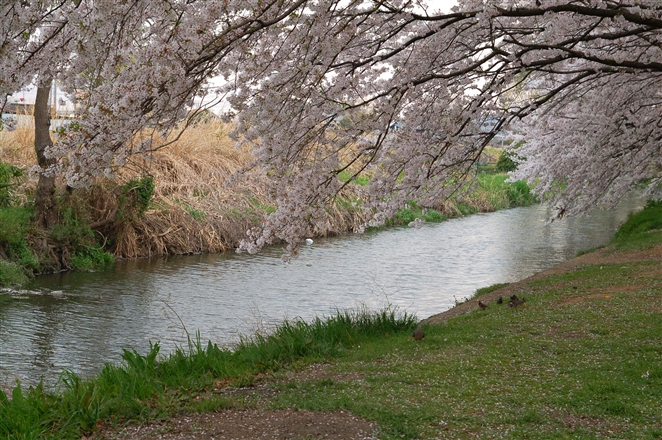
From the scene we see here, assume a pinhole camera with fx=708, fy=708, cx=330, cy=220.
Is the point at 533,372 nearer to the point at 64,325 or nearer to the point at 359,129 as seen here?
the point at 359,129

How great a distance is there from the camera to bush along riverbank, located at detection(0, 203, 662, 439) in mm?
4570

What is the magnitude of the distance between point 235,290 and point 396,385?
7.80 m

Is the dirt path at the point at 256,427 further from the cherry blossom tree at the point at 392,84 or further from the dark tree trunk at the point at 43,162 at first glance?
the dark tree trunk at the point at 43,162

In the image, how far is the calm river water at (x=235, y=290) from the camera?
30.3 feet

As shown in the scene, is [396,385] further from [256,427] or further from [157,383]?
[157,383]

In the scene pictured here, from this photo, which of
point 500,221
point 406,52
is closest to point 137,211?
point 406,52

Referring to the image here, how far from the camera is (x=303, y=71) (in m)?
5.03

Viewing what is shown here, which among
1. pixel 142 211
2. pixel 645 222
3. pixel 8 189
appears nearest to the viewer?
pixel 8 189

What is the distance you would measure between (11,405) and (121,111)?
7.02 ft

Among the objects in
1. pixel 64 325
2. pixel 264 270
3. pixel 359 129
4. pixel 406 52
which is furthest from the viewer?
pixel 264 270

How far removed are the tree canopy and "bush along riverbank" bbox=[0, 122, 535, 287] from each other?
5.00 m

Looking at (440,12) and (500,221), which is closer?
(440,12)

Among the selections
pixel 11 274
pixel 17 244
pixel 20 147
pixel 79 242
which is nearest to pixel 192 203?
pixel 79 242

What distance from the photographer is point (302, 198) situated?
18.8 feet
